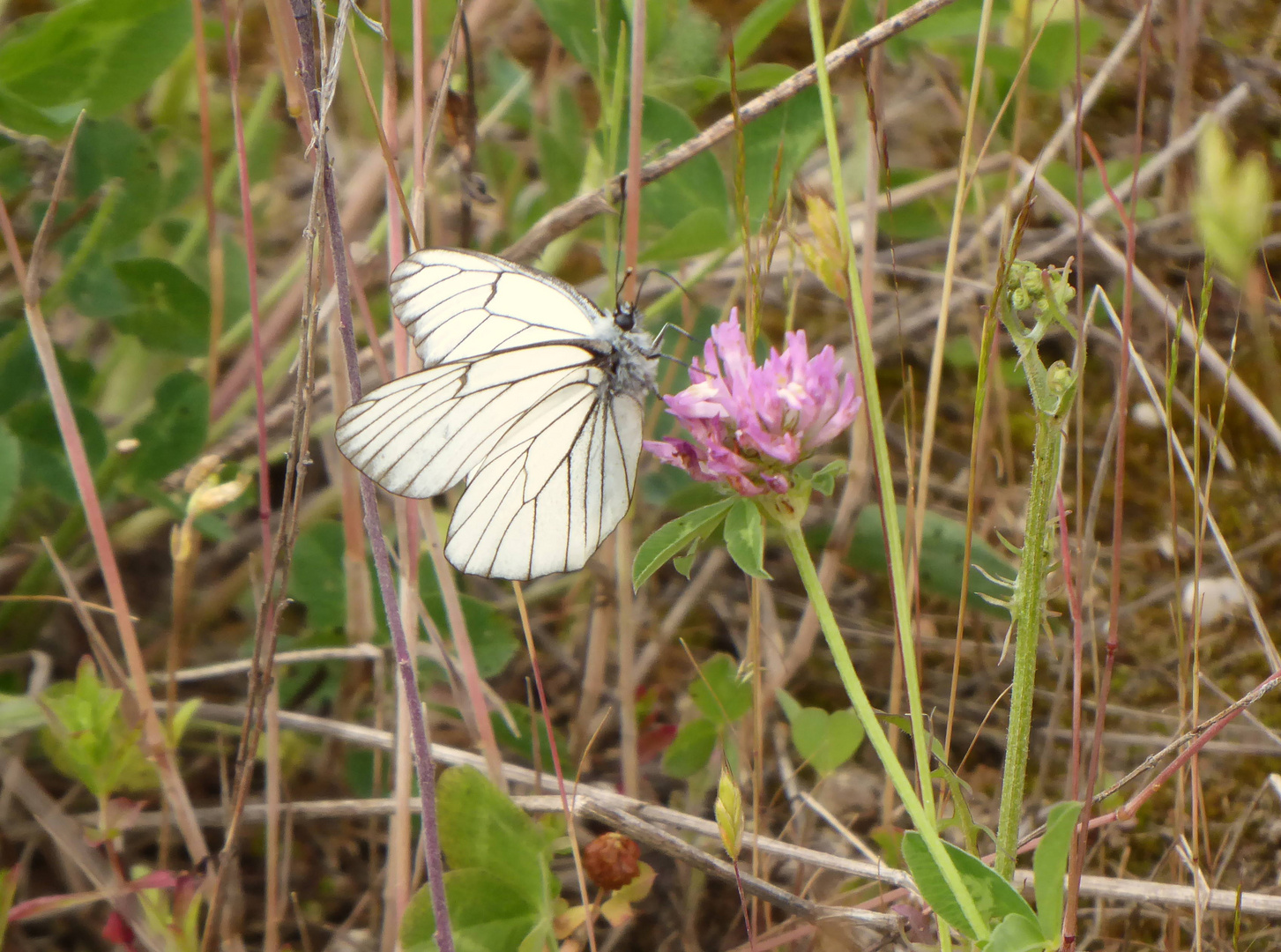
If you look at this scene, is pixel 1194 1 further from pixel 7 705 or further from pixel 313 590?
pixel 7 705

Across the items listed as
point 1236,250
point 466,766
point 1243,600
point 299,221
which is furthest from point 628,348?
point 299,221

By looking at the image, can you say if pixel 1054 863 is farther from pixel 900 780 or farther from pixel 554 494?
pixel 554 494

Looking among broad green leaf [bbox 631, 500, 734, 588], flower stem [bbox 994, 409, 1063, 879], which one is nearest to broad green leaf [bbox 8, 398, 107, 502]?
broad green leaf [bbox 631, 500, 734, 588]

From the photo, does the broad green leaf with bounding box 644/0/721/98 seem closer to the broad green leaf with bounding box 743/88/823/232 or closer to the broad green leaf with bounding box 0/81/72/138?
the broad green leaf with bounding box 743/88/823/232

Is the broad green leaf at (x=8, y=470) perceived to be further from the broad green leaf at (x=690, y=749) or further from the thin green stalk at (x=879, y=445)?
the thin green stalk at (x=879, y=445)

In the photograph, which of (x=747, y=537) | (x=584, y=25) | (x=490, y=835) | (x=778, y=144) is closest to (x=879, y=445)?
(x=747, y=537)
